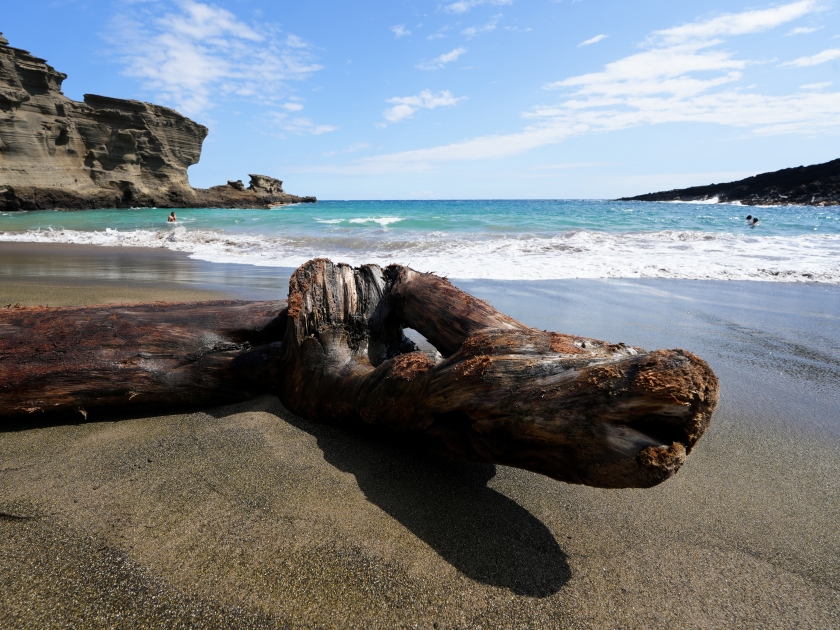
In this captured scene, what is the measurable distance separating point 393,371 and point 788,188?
7884 cm

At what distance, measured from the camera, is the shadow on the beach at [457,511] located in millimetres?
1536

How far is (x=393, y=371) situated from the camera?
2.14m

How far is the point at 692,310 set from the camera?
17.8 ft

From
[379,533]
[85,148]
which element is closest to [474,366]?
[379,533]

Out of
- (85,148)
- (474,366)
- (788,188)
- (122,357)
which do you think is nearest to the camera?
(474,366)

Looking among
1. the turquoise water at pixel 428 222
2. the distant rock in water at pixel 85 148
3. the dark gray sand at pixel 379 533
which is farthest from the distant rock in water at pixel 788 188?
the dark gray sand at pixel 379 533

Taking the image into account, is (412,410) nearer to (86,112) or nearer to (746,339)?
(746,339)

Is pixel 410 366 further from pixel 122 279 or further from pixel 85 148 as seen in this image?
pixel 85 148

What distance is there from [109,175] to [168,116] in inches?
319

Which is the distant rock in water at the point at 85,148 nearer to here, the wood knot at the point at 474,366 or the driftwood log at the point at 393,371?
the driftwood log at the point at 393,371

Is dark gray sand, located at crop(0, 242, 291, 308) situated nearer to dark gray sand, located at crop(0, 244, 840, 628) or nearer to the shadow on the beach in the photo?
dark gray sand, located at crop(0, 244, 840, 628)

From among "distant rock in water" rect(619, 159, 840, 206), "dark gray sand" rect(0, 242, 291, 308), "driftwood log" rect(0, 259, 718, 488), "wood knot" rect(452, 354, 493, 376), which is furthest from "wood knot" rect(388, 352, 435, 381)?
"distant rock in water" rect(619, 159, 840, 206)

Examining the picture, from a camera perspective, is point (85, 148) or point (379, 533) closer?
point (379, 533)

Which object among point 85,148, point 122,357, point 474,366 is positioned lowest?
point 122,357
